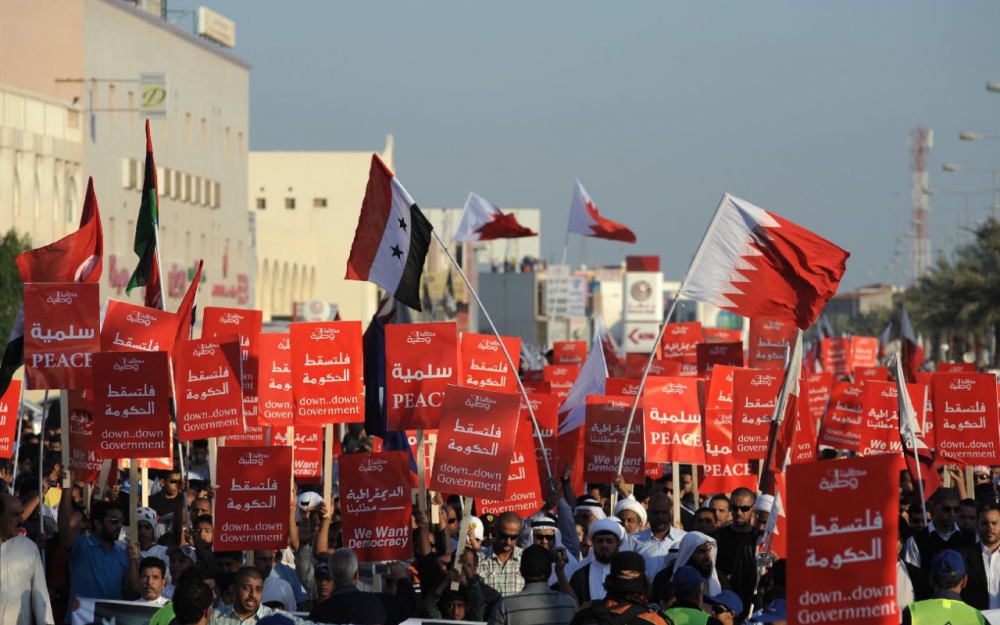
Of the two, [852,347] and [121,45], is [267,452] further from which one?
[121,45]

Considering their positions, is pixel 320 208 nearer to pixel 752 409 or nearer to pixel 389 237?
pixel 752 409

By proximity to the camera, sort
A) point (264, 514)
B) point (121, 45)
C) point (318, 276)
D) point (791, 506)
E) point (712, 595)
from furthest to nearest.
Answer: point (318, 276) < point (121, 45) < point (264, 514) < point (712, 595) < point (791, 506)

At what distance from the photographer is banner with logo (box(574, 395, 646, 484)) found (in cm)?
1517

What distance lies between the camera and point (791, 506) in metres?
7.19

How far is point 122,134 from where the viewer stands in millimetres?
52438

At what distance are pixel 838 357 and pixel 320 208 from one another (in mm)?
63167

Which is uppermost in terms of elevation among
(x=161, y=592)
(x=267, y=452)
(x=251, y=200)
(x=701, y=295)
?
(x=251, y=200)

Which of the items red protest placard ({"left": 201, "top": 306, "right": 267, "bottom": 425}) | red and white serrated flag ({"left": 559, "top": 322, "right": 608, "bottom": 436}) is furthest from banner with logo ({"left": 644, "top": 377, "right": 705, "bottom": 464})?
red protest placard ({"left": 201, "top": 306, "right": 267, "bottom": 425})

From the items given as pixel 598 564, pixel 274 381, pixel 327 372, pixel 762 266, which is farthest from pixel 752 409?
pixel 598 564

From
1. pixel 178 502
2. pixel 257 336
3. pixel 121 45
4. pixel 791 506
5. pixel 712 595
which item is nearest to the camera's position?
pixel 791 506

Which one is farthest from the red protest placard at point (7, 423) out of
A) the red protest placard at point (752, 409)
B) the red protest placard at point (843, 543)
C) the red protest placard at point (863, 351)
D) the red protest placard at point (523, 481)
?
the red protest placard at point (863, 351)

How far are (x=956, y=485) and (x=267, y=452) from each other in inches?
283

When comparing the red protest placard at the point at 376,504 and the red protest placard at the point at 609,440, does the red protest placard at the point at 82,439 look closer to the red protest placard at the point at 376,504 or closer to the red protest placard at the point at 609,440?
the red protest placard at the point at 376,504

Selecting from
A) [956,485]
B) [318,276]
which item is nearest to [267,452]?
[956,485]
